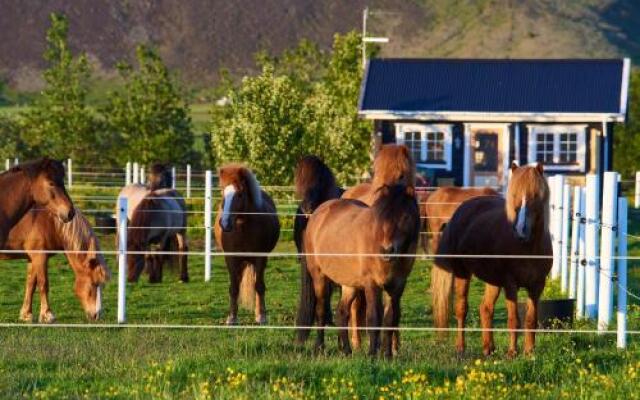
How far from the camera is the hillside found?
139375 millimetres

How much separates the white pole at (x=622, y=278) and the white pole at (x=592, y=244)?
975 mm

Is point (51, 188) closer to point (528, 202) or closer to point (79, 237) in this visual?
point (79, 237)

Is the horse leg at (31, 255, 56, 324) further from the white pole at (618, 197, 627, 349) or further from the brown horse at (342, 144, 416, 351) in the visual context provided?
the white pole at (618, 197, 627, 349)

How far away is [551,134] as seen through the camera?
37.6m

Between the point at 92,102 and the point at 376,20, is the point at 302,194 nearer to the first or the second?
the point at 92,102

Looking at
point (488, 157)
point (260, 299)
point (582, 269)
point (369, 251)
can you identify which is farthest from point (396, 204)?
point (488, 157)

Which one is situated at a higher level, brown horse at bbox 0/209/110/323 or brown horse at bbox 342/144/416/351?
brown horse at bbox 342/144/416/351

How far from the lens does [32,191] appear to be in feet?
46.8

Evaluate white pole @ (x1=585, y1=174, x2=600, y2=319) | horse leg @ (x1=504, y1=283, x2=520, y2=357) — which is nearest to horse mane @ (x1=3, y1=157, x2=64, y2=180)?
horse leg @ (x1=504, y1=283, x2=520, y2=357)

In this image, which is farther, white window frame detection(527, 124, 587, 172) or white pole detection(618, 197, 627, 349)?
white window frame detection(527, 124, 587, 172)

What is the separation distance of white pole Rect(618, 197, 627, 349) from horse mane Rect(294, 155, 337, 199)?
153 inches

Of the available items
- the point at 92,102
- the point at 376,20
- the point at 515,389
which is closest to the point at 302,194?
the point at 515,389

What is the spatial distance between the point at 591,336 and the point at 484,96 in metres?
25.9


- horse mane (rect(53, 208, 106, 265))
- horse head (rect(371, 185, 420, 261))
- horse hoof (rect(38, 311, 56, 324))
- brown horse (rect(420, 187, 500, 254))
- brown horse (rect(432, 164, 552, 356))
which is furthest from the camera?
brown horse (rect(420, 187, 500, 254))
